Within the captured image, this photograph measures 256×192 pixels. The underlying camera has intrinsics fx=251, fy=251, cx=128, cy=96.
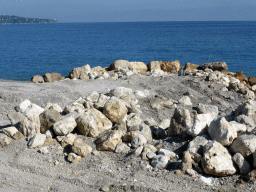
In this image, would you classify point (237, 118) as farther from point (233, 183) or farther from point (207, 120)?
point (233, 183)

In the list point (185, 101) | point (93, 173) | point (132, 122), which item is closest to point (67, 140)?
point (93, 173)

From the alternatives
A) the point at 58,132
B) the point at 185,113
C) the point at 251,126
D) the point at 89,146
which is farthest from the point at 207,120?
the point at 58,132

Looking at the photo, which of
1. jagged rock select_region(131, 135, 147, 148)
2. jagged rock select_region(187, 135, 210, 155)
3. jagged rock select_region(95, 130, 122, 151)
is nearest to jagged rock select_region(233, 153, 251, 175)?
jagged rock select_region(187, 135, 210, 155)

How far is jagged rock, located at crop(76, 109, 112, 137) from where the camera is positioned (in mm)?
Answer: 4270

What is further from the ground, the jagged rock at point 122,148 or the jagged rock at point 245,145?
the jagged rock at point 245,145

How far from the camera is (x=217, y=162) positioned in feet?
10.4

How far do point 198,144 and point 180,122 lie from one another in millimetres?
670

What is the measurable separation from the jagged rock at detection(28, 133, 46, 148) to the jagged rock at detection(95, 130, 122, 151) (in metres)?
0.86

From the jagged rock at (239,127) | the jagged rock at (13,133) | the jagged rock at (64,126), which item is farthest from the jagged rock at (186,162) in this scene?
the jagged rock at (13,133)

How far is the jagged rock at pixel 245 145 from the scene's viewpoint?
3.27 m

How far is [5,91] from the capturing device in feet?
23.1

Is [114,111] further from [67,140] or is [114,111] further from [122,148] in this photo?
[67,140]

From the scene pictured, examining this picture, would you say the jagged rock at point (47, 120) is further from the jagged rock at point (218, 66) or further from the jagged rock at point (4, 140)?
the jagged rock at point (218, 66)

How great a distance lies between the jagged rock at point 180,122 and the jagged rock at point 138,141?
1.79ft
